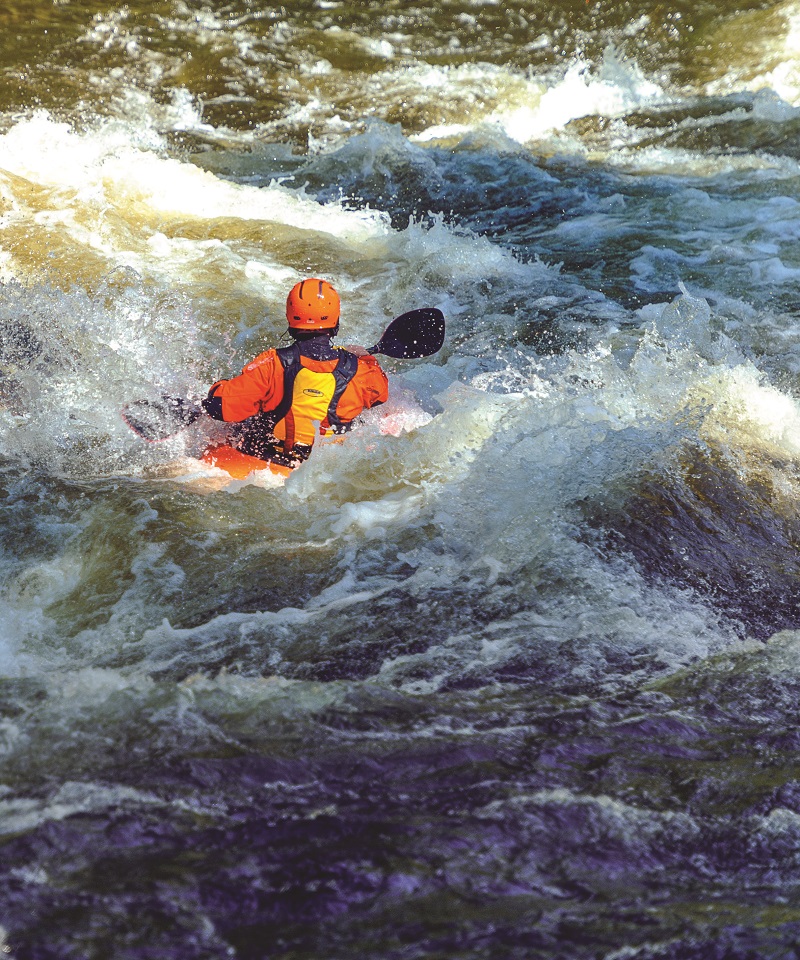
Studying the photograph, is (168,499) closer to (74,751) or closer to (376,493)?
(376,493)

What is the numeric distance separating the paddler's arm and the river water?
0.35 meters

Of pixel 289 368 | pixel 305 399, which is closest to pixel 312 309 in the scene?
pixel 289 368

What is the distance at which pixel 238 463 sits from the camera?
4898 mm

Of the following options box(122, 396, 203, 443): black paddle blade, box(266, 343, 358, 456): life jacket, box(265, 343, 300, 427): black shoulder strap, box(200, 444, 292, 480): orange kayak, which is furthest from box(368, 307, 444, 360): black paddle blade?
box(122, 396, 203, 443): black paddle blade

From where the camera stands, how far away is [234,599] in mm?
3824

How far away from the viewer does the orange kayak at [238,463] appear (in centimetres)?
486

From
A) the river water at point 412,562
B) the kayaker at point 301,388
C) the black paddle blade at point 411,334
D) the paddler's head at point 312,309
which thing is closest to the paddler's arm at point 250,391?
the kayaker at point 301,388

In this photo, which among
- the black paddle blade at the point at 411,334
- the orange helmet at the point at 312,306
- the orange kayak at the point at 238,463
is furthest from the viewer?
the black paddle blade at the point at 411,334

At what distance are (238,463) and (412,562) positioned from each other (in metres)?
1.24

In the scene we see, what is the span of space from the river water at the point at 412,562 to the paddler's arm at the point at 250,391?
1.15 feet

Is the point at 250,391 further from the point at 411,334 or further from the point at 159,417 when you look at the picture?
the point at 411,334

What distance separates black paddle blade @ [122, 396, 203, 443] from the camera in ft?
16.8

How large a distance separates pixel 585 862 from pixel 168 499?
271cm

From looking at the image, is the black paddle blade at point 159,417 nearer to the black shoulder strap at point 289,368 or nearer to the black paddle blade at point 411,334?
the black shoulder strap at point 289,368
